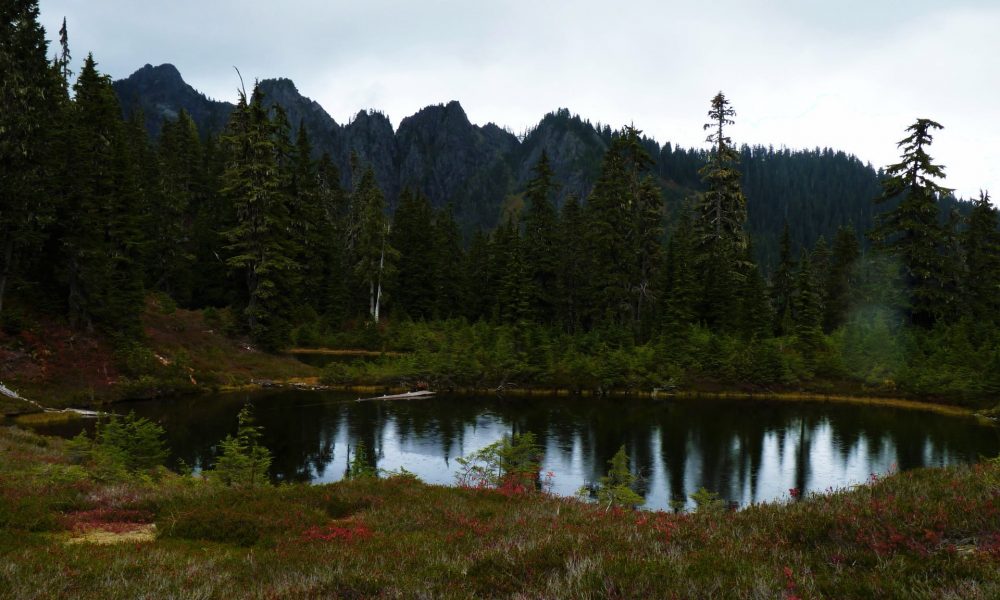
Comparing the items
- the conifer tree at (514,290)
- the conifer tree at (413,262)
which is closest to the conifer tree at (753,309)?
the conifer tree at (514,290)

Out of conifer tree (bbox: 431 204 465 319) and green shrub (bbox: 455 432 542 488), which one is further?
conifer tree (bbox: 431 204 465 319)

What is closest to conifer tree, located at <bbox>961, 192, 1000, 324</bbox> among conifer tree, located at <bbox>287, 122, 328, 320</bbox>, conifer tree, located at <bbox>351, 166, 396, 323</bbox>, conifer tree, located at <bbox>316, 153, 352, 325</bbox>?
conifer tree, located at <bbox>351, 166, 396, 323</bbox>

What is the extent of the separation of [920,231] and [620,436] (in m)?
38.8

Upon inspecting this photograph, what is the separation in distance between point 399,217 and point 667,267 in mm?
37657

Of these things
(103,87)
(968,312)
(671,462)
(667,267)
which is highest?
(103,87)

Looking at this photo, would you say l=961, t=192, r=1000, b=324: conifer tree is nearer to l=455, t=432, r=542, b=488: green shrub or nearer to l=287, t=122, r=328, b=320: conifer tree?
l=455, t=432, r=542, b=488: green shrub

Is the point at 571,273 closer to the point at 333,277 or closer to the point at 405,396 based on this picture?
the point at 333,277

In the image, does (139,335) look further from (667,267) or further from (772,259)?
(772,259)

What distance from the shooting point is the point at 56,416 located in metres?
28.7

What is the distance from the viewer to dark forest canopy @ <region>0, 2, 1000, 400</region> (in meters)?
35.0

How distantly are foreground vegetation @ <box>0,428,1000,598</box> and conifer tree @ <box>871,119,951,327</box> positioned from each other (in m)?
51.1

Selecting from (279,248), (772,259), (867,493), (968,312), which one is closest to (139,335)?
(279,248)

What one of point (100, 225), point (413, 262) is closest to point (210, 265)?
point (413, 262)

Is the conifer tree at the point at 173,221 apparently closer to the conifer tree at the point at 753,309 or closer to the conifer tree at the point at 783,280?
the conifer tree at the point at 753,309
